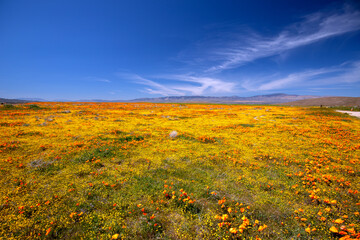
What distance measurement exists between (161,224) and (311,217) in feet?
18.4

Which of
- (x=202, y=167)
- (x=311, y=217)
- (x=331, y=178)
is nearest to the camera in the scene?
(x=311, y=217)

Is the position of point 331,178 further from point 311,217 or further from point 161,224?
point 161,224

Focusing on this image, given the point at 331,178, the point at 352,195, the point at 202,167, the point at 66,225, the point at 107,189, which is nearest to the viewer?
the point at 66,225

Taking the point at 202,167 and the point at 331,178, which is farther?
the point at 202,167

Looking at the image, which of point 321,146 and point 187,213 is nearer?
point 187,213

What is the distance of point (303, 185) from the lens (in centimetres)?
700

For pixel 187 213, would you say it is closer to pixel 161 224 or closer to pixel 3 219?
pixel 161 224

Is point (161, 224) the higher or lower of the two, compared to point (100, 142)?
lower

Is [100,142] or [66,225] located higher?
[100,142]

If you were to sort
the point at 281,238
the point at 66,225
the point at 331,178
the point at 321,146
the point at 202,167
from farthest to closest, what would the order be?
the point at 321,146 < the point at 202,167 < the point at 331,178 < the point at 66,225 < the point at 281,238

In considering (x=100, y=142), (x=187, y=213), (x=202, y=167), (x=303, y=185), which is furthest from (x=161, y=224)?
(x=100, y=142)

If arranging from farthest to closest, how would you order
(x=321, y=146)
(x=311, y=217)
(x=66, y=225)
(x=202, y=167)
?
(x=321, y=146) < (x=202, y=167) < (x=311, y=217) < (x=66, y=225)

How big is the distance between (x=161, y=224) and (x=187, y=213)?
107 cm

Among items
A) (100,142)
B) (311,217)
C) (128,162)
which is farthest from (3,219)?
(311,217)
